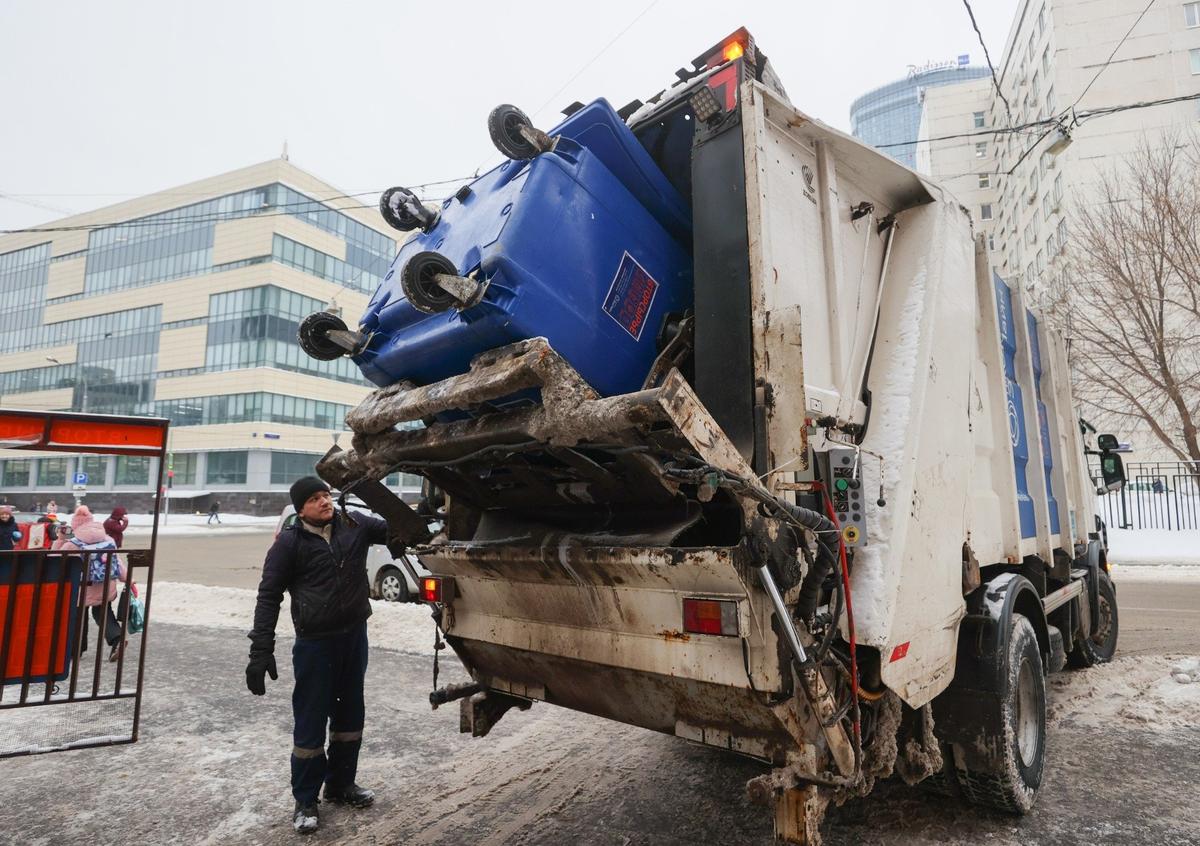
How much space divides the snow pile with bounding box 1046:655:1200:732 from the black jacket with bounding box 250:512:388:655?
13.9 ft

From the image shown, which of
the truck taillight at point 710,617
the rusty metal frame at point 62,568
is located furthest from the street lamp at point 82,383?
the truck taillight at point 710,617

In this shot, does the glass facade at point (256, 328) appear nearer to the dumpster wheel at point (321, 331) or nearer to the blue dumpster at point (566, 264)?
the dumpster wheel at point (321, 331)

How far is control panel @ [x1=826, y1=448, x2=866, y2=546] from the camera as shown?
2.44 m

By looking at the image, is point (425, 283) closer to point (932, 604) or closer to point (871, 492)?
point (871, 492)

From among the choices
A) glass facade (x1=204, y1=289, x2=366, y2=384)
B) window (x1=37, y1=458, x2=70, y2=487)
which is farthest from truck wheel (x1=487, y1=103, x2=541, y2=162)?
window (x1=37, y1=458, x2=70, y2=487)

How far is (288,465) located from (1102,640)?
4283 centimetres

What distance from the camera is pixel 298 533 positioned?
3633 mm

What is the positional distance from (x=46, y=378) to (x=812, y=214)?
64245 mm

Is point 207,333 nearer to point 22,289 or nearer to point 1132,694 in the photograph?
point 22,289

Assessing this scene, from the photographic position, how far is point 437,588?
11.1ft

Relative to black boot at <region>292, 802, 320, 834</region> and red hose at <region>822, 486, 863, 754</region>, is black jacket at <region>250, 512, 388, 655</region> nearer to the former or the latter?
black boot at <region>292, 802, 320, 834</region>

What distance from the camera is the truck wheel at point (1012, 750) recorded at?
9.67 feet

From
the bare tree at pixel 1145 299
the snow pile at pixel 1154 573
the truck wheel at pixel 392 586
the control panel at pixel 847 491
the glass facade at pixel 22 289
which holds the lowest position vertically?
the truck wheel at pixel 392 586

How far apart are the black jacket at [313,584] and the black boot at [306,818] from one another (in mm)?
730
